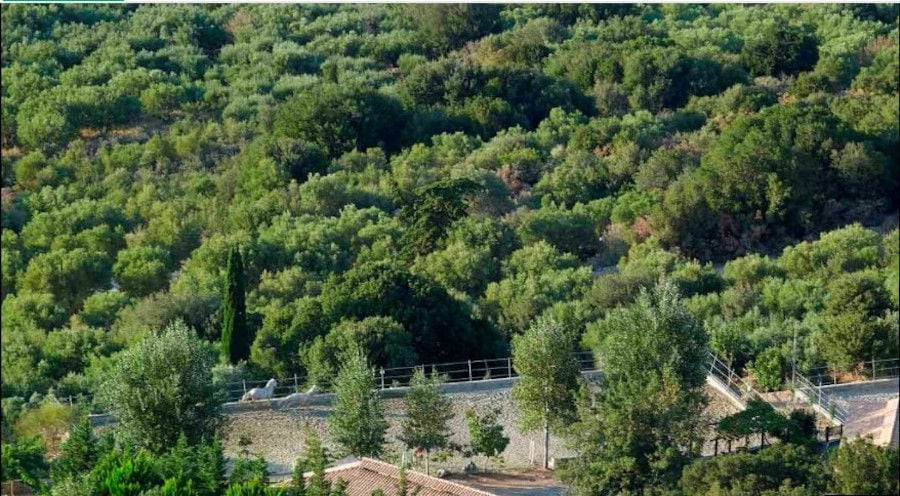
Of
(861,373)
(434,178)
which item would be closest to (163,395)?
(861,373)

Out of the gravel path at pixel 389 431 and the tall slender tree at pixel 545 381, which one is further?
the gravel path at pixel 389 431

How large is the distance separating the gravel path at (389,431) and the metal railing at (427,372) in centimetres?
65

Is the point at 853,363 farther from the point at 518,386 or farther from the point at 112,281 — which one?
the point at 112,281

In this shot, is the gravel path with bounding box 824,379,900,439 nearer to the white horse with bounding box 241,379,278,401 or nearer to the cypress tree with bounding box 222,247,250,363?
the white horse with bounding box 241,379,278,401

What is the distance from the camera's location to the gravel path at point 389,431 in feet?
97.2

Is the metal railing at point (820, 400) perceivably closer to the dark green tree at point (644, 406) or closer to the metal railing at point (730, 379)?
the metal railing at point (730, 379)

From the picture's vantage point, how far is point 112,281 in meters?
43.2

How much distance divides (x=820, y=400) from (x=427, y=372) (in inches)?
284

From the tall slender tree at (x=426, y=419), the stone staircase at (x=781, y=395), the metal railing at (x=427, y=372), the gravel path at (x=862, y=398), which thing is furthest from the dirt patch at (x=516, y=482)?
the gravel path at (x=862, y=398)

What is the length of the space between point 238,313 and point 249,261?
7.77m

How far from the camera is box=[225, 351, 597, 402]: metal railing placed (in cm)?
3253

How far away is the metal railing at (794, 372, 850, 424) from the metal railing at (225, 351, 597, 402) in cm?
371

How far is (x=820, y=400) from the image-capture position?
3048 centimetres

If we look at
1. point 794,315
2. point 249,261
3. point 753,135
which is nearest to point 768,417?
point 794,315
